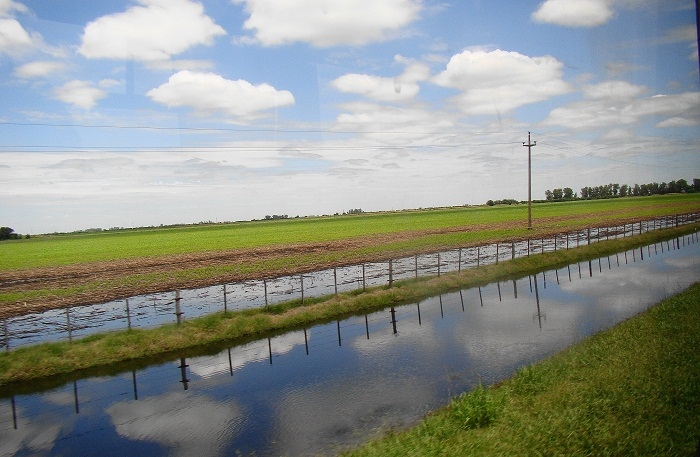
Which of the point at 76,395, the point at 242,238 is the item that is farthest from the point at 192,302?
the point at 242,238

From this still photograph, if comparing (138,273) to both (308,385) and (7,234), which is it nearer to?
(308,385)

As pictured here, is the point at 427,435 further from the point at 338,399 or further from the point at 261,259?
the point at 261,259

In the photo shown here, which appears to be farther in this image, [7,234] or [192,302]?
[7,234]

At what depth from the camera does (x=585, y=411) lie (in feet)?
27.7

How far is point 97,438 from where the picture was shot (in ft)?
36.0

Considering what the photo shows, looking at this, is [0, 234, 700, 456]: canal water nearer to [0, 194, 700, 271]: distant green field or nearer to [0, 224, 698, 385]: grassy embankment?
[0, 224, 698, 385]: grassy embankment

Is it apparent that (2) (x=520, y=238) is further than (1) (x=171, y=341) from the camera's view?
Yes

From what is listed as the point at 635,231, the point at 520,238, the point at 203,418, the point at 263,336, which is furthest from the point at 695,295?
the point at 635,231

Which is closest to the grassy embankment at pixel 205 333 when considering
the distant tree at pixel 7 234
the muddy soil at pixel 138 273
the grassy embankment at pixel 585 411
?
the muddy soil at pixel 138 273

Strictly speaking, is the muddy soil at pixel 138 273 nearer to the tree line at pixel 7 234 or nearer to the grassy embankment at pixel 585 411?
the grassy embankment at pixel 585 411

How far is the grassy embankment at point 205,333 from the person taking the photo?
15.7m

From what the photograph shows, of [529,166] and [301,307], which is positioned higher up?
[529,166]

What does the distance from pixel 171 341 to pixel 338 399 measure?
881 centimetres

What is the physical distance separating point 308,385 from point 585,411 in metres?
7.79
